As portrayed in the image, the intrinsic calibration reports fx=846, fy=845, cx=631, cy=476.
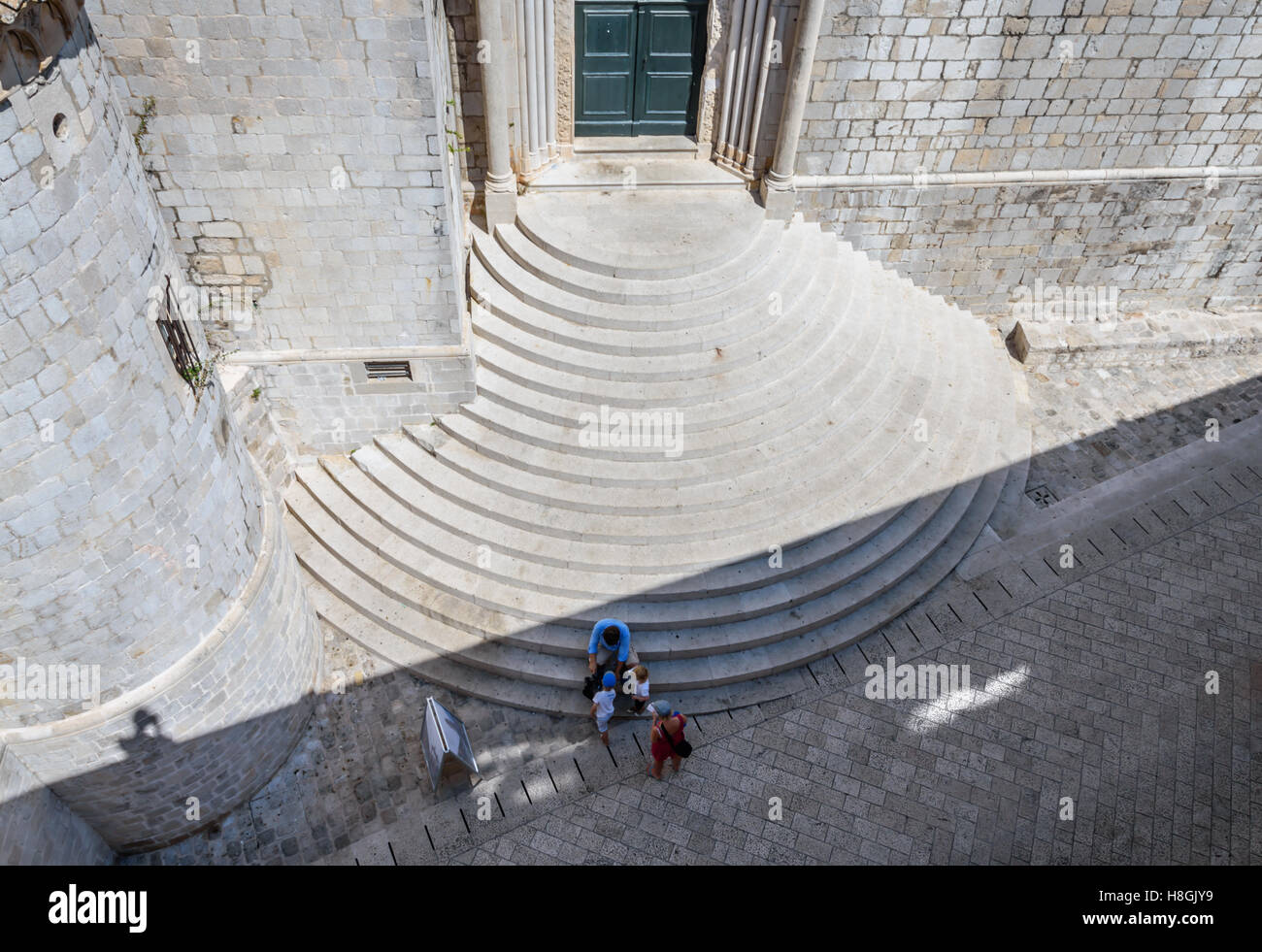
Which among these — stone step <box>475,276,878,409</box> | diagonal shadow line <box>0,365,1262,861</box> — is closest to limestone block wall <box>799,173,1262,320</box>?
stone step <box>475,276,878,409</box>

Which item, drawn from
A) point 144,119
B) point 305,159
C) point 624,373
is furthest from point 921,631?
point 144,119

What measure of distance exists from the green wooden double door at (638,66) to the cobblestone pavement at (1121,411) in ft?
24.8

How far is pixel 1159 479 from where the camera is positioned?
42.1ft

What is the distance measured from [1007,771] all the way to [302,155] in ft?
33.7

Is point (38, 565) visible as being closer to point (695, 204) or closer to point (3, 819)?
point (3, 819)

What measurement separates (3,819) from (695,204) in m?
11.1

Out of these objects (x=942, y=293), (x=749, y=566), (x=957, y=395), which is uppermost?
(x=942, y=293)

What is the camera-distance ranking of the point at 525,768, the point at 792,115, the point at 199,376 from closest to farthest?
the point at 199,376 → the point at 525,768 → the point at 792,115

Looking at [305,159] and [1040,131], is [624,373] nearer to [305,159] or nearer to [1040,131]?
[305,159]

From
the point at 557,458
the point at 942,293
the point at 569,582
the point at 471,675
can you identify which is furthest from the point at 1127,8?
the point at 471,675

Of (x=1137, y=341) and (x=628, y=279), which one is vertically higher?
(x=628, y=279)

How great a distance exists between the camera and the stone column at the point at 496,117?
35.4 feet

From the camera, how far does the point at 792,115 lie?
12.2 m

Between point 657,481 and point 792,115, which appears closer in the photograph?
point 657,481
